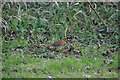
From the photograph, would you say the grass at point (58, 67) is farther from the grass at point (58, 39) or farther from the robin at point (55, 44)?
the robin at point (55, 44)

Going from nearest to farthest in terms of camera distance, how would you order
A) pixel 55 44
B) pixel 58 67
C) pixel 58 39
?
pixel 58 67 < pixel 55 44 < pixel 58 39

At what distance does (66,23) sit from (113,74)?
6.39 ft

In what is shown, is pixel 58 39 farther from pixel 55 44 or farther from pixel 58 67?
pixel 58 67

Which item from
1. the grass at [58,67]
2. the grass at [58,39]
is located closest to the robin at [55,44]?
the grass at [58,39]

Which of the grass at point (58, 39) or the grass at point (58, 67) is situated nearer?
the grass at point (58, 67)

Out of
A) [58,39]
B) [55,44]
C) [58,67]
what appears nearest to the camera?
[58,67]

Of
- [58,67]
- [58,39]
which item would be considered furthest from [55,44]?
[58,67]

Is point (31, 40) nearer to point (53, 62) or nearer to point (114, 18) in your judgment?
point (53, 62)

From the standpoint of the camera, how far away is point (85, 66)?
16.9 ft

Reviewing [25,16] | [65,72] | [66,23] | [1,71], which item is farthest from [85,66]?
[25,16]

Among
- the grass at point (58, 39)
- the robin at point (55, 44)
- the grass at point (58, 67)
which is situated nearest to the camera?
the grass at point (58, 67)

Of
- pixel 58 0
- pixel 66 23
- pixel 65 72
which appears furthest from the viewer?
pixel 58 0

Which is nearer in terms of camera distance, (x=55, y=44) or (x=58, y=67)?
(x=58, y=67)

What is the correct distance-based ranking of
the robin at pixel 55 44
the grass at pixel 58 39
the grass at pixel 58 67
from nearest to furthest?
the grass at pixel 58 67, the grass at pixel 58 39, the robin at pixel 55 44
